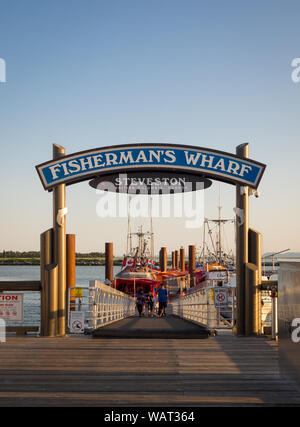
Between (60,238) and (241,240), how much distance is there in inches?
170

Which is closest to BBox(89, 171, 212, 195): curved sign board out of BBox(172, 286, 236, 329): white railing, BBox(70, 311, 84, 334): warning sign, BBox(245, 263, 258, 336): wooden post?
BBox(172, 286, 236, 329): white railing

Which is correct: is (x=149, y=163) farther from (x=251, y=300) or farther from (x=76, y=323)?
(x=76, y=323)

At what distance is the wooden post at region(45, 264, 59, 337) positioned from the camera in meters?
10.8

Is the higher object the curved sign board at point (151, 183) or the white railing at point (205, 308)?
the curved sign board at point (151, 183)

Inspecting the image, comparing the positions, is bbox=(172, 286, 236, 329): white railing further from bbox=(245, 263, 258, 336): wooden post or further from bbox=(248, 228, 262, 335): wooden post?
bbox=(248, 228, 262, 335): wooden post

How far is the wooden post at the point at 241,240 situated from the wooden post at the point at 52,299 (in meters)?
4.22

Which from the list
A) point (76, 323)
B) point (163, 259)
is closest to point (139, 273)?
point (163, 259)

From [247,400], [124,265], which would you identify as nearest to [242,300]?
[247,400]

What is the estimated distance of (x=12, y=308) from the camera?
10727 mm

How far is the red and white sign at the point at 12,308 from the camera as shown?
10695 mm

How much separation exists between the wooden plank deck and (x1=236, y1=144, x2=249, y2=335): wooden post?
45.4 inches
